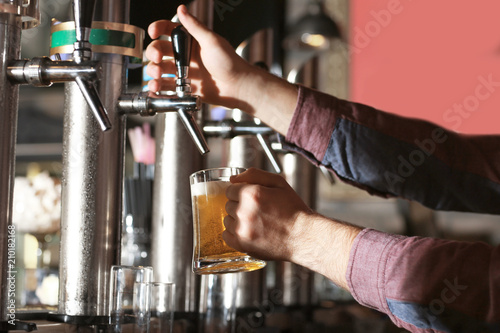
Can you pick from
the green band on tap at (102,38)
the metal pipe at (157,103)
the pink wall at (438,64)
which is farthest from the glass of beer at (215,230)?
the pink wall at (438,64)

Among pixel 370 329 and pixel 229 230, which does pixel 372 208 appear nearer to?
pixel 370 329

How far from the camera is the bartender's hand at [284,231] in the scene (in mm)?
934

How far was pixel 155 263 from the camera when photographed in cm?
131

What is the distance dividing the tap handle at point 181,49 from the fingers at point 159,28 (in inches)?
6.2

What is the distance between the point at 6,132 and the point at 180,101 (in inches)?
9.6

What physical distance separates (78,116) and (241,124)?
1.13 feet

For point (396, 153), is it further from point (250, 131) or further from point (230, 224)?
point (230, 224)

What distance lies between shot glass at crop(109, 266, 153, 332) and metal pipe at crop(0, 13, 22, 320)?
149mm

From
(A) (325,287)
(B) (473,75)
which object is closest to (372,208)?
(B) (473,75)

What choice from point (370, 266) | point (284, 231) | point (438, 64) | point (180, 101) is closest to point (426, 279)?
point (370, 266)

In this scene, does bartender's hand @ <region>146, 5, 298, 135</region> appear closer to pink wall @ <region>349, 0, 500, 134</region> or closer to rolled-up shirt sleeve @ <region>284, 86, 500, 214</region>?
rolled-up shirt sleeve @ <region>284, 86, 500, 214</region>

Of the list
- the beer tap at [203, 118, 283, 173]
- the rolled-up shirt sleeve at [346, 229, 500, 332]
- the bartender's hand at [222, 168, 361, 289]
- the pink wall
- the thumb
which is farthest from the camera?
the pink wall

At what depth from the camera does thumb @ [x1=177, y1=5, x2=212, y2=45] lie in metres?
1.11

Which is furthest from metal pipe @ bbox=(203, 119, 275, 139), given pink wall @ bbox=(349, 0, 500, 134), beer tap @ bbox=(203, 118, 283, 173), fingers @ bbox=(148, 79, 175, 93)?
pink wall @ bbox=(349, 0, 500, 134)
